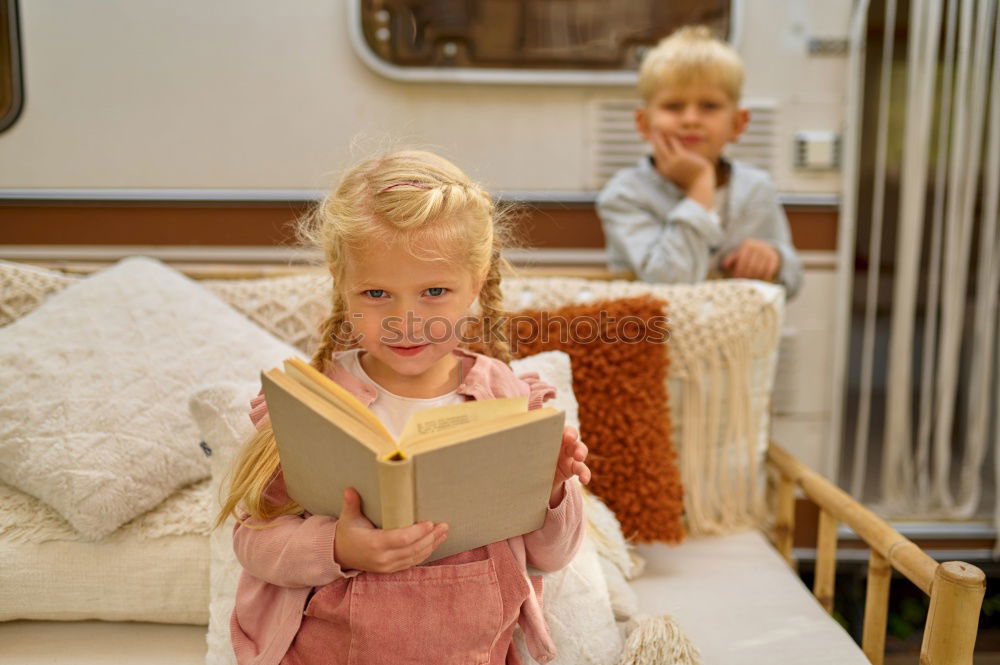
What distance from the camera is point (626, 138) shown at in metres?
2.07

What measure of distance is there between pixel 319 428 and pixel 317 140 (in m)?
1.41

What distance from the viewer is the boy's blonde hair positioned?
66.0 inches

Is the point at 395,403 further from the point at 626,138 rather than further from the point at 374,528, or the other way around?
the point at 626,138

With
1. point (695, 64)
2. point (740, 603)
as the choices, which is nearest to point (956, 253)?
point (695, 64)

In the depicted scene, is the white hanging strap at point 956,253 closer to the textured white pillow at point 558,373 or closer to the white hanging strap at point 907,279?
the white hanging strap at point 907,279


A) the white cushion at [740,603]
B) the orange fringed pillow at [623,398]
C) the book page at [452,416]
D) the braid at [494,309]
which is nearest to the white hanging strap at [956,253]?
the white cushion at [740,603]

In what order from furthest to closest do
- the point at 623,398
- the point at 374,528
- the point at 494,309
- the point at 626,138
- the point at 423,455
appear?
1. the point at 626,138
2. the point at 623,398
3. the point at 494,309
4. the point at 374,528
5. the point at 423,455

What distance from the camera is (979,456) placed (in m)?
2.19

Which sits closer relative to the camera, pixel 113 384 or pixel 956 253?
pixel 113 384

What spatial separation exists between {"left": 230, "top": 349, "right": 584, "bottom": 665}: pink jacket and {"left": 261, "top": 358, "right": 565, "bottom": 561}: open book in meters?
0.06

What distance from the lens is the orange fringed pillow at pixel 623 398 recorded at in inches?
55.4

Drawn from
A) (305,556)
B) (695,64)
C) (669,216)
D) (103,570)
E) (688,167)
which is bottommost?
(103,570)

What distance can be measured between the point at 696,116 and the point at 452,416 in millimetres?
1183

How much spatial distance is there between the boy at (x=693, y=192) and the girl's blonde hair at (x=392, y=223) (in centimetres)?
77
